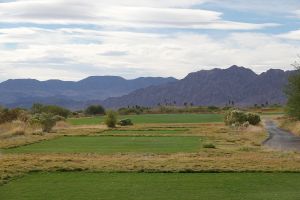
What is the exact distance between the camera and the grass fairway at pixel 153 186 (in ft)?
63.5

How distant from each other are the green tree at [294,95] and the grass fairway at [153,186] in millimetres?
41089

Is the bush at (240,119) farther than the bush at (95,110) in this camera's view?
No

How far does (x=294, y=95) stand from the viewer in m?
65.4

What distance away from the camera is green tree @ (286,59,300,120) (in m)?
65.1

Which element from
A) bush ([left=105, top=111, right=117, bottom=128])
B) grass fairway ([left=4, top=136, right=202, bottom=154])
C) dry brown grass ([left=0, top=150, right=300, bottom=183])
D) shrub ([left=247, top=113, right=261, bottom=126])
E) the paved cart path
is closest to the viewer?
dry brown grass ([left=0, top=150, right=300, bottom=183])

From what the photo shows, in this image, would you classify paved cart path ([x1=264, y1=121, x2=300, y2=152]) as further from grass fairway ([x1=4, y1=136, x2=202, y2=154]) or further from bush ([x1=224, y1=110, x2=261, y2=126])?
bush ([x1=224, y1=110, x2=261, y2=126])

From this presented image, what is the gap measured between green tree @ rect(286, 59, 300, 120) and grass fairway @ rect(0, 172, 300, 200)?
135 feet

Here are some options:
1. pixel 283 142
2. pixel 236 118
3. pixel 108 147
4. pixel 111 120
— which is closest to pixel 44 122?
pixel 111 120

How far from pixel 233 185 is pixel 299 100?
44.7m

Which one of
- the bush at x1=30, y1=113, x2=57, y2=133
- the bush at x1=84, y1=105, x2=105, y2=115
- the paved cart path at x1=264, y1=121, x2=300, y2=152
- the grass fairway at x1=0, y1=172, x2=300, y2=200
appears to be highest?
the bush at x1=84, y1=105, x2=105, y2=115

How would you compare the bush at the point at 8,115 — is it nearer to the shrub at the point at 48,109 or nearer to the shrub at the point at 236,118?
the shrub at the point at 48,109

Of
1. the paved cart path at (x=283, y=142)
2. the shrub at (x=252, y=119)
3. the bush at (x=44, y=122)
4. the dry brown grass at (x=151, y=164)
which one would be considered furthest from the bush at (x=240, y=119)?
the dry brown grass at (x=151, y=164)

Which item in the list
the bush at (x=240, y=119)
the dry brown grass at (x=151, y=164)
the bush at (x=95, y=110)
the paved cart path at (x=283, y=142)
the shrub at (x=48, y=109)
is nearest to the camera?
the dry brown grass at (x=151, y=164)

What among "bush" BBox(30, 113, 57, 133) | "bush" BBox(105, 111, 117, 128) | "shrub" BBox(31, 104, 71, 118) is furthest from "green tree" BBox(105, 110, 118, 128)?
"shrub" BBox(31, 104, 71, 118)
